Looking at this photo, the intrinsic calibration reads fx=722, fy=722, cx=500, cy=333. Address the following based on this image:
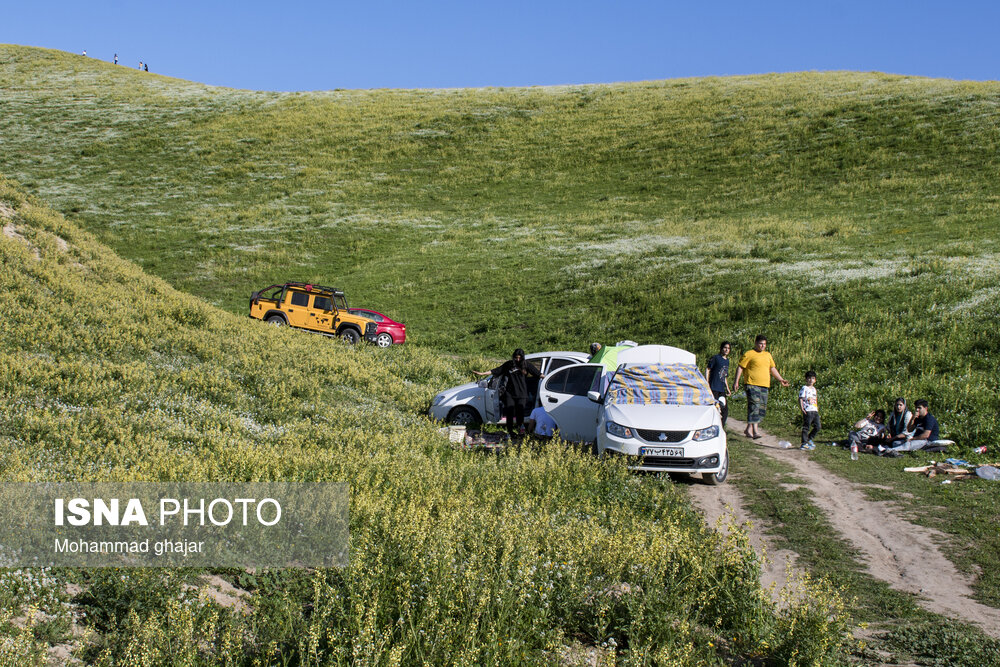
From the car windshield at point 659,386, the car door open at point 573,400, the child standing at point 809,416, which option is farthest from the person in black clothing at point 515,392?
the child standing at point 809,416

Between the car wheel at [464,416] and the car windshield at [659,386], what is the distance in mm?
3617

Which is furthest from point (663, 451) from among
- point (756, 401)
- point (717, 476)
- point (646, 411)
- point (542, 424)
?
point (756, 401)

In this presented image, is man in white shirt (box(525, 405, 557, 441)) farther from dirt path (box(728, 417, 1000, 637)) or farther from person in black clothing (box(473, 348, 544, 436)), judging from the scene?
dirt path (box(728, 417, 1000, 637))

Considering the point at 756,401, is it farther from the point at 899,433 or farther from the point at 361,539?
the point at 361,539

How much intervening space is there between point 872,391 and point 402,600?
16019 mm

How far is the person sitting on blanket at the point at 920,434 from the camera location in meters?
14.5

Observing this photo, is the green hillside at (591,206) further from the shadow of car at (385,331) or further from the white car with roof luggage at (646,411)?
the white car with roof luggage at (646,411)

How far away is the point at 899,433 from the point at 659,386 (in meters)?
5.48

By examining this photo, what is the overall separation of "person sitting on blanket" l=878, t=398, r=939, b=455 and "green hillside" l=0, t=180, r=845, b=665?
651cm

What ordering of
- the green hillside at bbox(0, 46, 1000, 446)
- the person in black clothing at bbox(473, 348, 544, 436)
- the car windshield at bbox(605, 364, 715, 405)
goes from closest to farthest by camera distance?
the car windshield at bbox(605, 364, 715, 405) → the person in black clothing at bbox(473, 348, 544, 436) → the green hillside at bbox(0, 46, 1000, 446)

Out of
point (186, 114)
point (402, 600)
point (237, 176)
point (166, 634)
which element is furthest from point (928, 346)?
point (186, 114)

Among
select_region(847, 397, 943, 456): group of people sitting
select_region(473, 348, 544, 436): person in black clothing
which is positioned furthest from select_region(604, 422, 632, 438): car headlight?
select_region(847, 397, 943, 456): group of people sitting

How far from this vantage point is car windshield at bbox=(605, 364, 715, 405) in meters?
13.2

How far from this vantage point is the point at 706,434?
12133 mm
